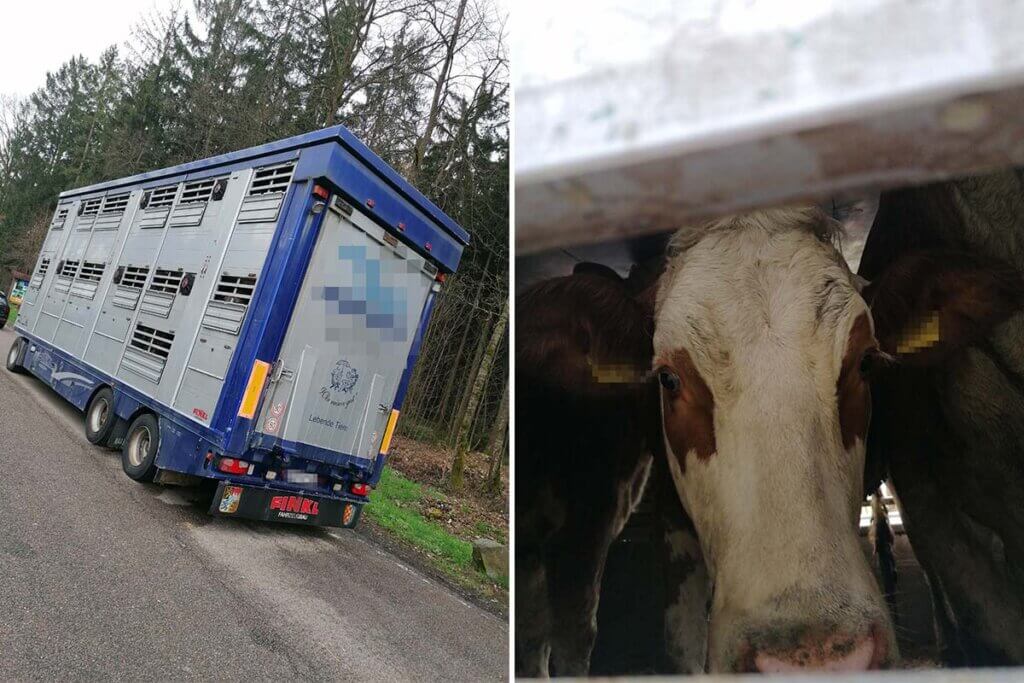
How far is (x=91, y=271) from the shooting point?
7.56 meters

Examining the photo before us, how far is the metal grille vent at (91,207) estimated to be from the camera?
793 centimetres

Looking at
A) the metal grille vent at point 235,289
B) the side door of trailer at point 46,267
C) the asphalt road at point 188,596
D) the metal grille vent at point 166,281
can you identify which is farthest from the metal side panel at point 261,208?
the side door of trailer at point 46,267

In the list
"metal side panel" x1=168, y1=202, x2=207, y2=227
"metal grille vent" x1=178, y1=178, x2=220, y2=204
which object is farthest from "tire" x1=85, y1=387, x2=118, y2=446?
"metal grille vent" x1=178, y1=178, x2=220, y2=204

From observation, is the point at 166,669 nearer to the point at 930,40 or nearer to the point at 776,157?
the point at 776,157

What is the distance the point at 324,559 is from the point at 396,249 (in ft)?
8.78

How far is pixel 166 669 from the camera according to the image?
112 inches

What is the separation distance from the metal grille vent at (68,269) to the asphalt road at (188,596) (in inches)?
108

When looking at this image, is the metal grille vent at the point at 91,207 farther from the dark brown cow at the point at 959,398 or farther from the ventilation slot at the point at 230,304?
the dark brown cow at the point at 959,398

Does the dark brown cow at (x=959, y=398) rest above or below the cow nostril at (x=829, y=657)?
above

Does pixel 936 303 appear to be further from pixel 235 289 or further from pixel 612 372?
pixel 235 289

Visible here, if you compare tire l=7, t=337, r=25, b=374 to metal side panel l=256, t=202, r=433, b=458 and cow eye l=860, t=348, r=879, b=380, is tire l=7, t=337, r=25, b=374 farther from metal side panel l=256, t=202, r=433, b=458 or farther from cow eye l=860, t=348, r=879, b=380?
cow eye l=860, t=348, r=879, b=380

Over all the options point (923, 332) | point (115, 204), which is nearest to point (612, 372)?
point (923, 332)

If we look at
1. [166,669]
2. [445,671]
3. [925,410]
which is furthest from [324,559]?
[925,410]

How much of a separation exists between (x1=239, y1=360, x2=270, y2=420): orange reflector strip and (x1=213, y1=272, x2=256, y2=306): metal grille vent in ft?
1.76
